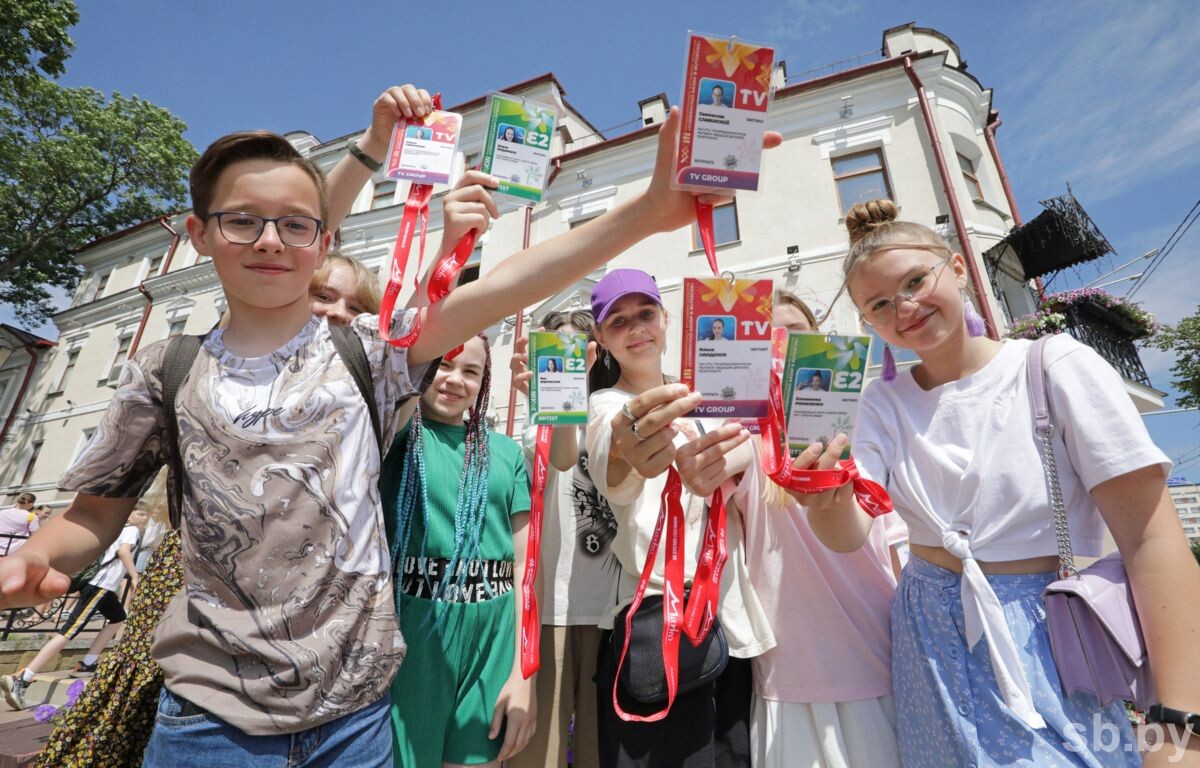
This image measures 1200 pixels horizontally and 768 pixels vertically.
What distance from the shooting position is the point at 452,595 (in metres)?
1.67

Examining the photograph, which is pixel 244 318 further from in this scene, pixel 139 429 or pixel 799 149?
pixel 799 149

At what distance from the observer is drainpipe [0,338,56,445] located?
19.7 m

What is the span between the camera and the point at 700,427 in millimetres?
1754

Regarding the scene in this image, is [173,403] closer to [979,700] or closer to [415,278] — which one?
[415,278]

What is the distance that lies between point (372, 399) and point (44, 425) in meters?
26.0

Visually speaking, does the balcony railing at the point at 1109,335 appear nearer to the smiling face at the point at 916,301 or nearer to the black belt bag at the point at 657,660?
the smiling face at the point at 916,301

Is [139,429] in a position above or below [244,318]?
below

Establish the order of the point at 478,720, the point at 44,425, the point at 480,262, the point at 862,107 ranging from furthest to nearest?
the point at 44,425 < the point at 480,262 < the point at 862,107 < the point at 478,720

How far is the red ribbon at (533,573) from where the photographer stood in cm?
173

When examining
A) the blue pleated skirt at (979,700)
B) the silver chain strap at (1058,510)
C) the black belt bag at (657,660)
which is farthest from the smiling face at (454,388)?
the silver chain strap at (1058,510)

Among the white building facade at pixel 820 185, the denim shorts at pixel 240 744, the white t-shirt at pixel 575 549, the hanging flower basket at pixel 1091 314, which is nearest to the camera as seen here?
the denim shorts at pixel 240 744

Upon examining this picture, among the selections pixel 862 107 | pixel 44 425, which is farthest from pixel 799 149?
pixel 44 425

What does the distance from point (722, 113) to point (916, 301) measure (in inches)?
30.9

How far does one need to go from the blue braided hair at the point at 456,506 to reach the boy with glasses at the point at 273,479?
37cm
